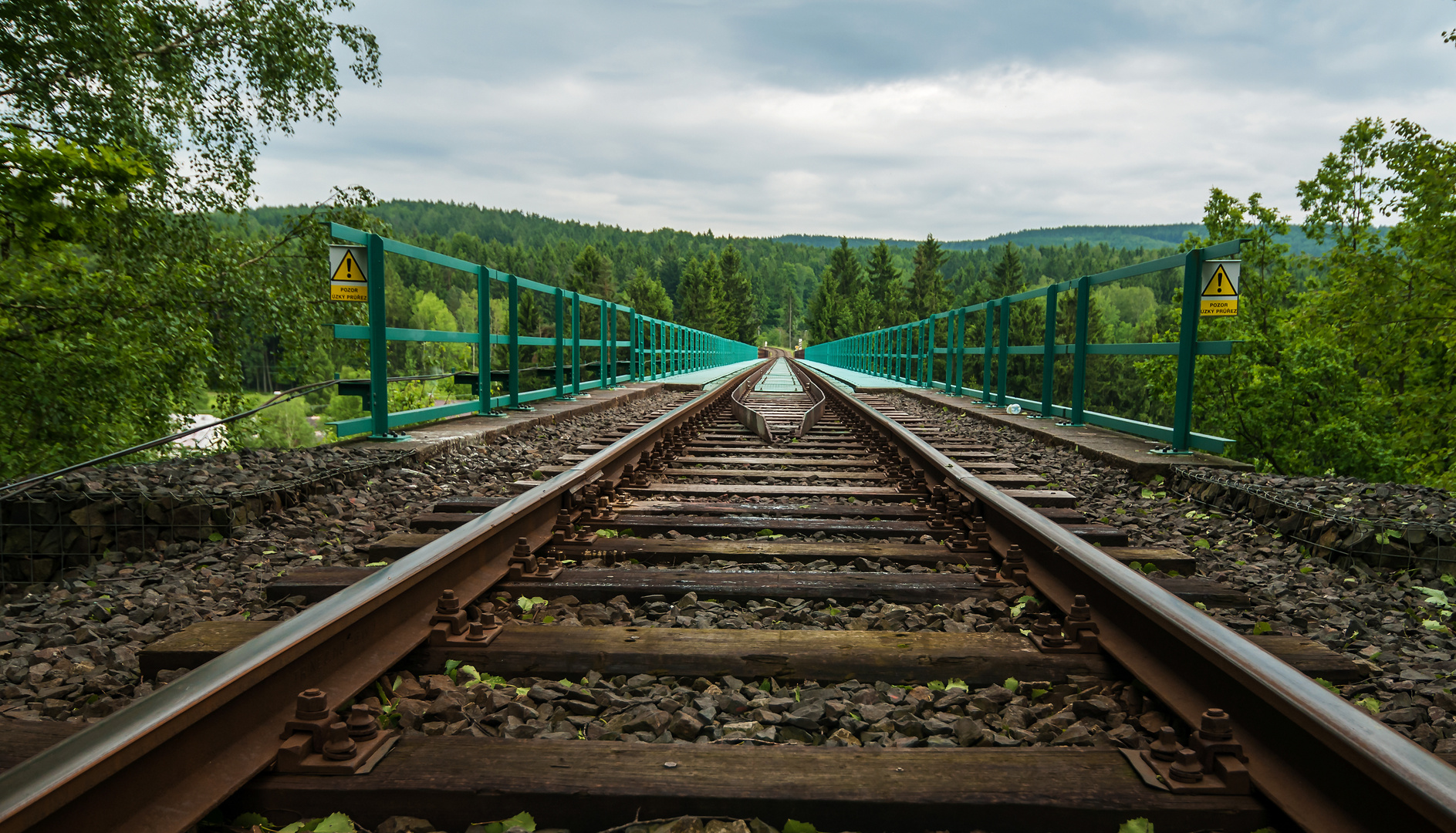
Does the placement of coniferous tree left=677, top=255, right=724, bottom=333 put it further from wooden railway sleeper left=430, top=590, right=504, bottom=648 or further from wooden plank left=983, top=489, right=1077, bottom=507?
wooden railway sleeper left=430, top=590, right=504, bottom=648

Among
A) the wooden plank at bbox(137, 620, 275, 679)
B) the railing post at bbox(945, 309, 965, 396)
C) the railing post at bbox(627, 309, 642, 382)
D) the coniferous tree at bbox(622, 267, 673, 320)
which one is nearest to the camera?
the wooden plank at bbox(137, 620, 275, 679)

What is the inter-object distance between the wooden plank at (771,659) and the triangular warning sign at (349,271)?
437cm

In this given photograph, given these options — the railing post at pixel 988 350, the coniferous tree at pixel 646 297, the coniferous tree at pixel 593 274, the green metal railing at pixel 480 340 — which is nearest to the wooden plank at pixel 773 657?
the green metal railing at pixel 480 340

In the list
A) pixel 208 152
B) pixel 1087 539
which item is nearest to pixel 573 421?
pixel 1087 539

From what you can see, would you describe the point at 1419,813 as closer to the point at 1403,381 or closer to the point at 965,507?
the point at 965,507

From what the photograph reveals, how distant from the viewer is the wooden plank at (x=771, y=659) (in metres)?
1.92

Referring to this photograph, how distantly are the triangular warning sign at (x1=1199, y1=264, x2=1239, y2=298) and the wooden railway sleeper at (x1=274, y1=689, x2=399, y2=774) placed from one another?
581cm

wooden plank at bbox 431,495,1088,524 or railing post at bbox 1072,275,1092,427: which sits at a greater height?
railing post at bbox 1072,275,1092,427

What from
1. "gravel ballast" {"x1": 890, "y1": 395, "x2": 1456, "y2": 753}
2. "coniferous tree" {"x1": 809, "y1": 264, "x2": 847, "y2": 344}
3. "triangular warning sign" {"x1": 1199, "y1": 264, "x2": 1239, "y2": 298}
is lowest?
"gravel ballast" {"x1": 890, "y1": 395, "x2": 1456, "y2": 753}

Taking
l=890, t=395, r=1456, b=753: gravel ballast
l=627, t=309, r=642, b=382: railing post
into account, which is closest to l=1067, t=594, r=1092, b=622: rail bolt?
l=890, t=395, r=1456, b=753: gravel ballast

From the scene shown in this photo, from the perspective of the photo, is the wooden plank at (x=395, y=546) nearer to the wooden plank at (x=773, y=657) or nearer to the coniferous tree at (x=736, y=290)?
the wooden plank at (x=773, y=657)

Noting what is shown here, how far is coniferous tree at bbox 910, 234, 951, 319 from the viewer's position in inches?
3132

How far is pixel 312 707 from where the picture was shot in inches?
57.6

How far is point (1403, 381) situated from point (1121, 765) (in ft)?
104
